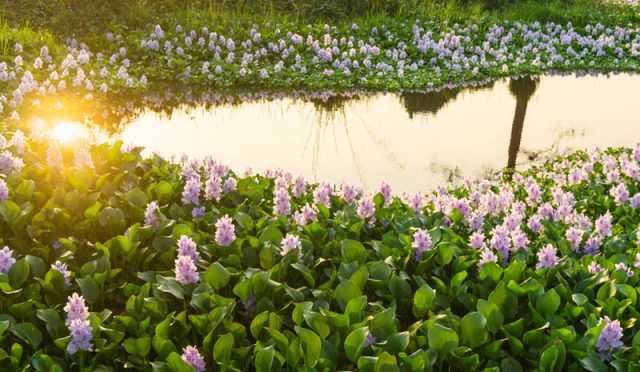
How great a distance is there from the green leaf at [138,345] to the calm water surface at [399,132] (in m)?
4.93

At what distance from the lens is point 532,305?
371cm

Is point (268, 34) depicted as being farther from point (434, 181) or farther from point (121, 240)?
point (121, 240)

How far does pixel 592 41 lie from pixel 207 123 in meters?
10.4

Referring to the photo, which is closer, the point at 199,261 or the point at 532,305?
the point at 532,305

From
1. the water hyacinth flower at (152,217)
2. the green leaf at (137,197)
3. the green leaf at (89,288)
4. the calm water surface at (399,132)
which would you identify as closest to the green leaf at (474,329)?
the green leaf at (89,288)

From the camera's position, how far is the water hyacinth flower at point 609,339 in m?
3.27

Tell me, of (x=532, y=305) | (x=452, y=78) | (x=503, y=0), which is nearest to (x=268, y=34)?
(x=452, y=78)

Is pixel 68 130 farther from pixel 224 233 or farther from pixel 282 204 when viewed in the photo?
pixel 224 233

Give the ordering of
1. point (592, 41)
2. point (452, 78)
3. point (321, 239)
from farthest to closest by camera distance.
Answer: point (592, 41) → point (452, 78) → point (321, 239)

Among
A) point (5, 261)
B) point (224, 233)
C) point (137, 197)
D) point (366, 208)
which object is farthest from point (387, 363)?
point (137, 197)

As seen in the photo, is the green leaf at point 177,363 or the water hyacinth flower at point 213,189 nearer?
the green leaf at point 177,363

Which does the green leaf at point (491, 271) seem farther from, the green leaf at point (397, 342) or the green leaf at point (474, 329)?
the green leaf at point (397, 342)


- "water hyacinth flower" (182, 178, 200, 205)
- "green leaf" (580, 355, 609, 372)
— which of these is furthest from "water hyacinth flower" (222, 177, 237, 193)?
"green leaf" (580, 355, 609, 372)

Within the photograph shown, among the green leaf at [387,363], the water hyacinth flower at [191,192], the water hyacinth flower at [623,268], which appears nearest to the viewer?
the green leaf at [387,363]
